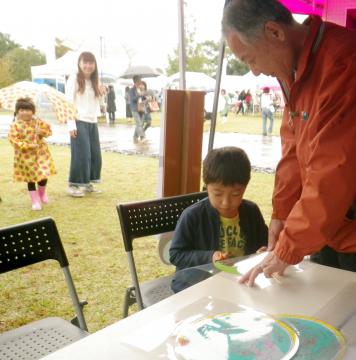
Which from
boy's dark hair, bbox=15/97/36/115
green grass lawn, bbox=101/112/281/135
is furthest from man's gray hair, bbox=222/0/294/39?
green grass lawn, bbox=101/112/281/135

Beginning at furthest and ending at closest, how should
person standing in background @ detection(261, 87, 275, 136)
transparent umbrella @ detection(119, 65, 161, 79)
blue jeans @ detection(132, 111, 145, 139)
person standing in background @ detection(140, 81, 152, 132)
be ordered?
1. person standing in background @ detection(261, 87, 275, 136)
2. blue jeans @ detection(132, 111, 145, 139)
3. transparent umbrella @ detection(119, 65, 161, 79)
4. person standing in background @ detection(140, 81, 152, 132)

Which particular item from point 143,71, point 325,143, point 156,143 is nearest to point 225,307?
point 325,143

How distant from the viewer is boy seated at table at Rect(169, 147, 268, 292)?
1543mm

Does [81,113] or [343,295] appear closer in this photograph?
[343,295]

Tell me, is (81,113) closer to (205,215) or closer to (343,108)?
(205,215)

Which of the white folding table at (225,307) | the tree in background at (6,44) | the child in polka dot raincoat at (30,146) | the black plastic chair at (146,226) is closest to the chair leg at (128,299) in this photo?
the black plastic chair at (146,226)

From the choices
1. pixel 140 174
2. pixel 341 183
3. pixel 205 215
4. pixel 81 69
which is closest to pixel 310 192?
pixel 341 183

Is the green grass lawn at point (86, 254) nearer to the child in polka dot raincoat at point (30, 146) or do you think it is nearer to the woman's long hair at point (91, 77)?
the child in polka dot raincoat at point (30, 146)

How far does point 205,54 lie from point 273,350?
132 inches

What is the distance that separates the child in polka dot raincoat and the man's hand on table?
3468mm

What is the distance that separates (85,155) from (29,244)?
10.4 feet

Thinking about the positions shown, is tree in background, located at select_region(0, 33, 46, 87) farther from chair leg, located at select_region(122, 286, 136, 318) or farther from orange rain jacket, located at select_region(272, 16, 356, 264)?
orange rain jacket, located at select_region(272, 16, 356, 264)

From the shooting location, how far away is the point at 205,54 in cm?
382

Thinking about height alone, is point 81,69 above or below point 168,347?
above
